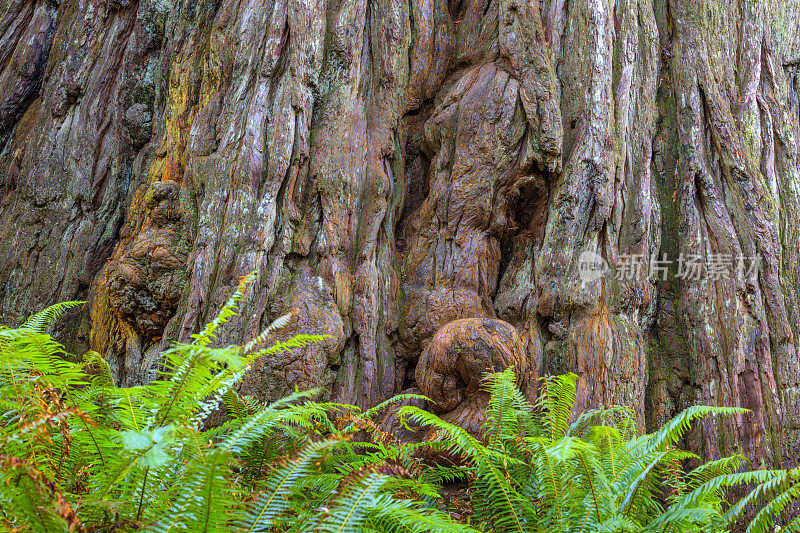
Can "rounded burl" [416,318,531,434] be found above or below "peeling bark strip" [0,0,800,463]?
below

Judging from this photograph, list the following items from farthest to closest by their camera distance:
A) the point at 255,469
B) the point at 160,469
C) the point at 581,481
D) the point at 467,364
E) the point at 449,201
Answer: the point at 449,201
the point at 467,364
the point at 255,469
the point at 581,481
the point at 160,469

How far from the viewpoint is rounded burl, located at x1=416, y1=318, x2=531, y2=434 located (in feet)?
11.4

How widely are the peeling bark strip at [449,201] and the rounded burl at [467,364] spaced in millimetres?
22

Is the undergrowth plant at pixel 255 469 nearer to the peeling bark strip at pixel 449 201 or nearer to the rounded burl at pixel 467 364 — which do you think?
the rounded burl at pixel 467 364

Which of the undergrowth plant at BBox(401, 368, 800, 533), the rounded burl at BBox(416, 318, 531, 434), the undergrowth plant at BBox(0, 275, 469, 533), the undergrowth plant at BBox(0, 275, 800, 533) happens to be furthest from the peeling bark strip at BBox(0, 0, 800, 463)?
the undergrowth plant at BBox(0, 275, 469, 533)

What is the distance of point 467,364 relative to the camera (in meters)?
3.50

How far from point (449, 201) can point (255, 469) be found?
92.8 inches

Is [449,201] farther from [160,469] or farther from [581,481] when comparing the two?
[160,469]

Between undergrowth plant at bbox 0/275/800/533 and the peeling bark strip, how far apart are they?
963 mm

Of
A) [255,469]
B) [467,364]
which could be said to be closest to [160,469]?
[255,469]

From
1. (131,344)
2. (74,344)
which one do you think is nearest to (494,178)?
(131,344)

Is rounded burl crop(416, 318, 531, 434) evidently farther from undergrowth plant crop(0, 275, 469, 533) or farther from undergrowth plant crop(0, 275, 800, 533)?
undergrowth plant crop(0, 275, 469, 533)

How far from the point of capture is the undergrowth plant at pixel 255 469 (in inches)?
62.7

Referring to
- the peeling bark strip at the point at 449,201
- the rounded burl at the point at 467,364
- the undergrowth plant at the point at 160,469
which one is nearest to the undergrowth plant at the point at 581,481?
the undergrowth plant at the point at 160,469
